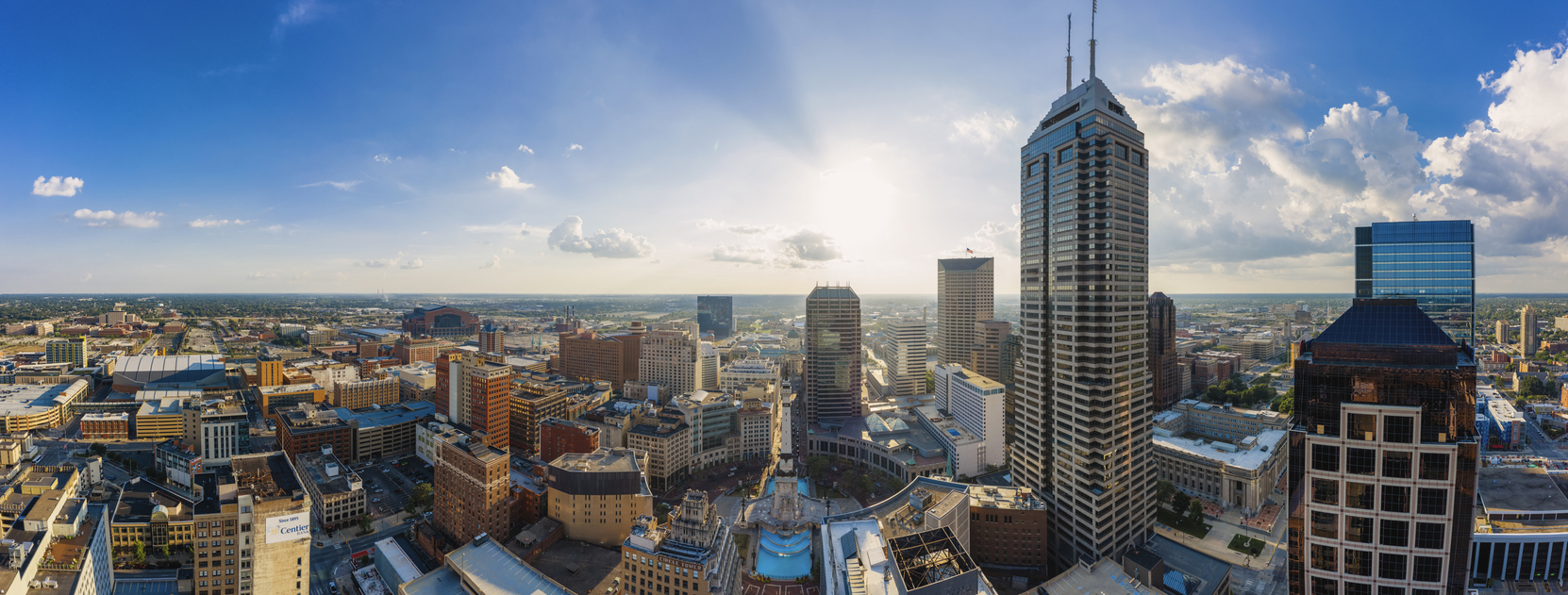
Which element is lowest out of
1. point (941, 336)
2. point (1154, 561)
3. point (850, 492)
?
point (850, 492)

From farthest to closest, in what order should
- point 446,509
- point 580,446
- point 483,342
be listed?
1. point 483,342
2. point 580,446
3. point 446,509

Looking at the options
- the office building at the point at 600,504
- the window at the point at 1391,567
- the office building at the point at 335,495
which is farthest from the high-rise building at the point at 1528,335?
the office building at the point at 335,495

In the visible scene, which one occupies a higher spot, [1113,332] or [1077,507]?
[1113,332]

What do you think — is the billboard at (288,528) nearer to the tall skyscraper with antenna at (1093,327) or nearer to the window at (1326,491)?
the tall skyscraper with antenna at (1093,327)

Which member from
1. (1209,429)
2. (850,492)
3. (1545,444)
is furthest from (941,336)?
(1545,444)

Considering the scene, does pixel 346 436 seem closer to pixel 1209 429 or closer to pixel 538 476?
pixel 538 476

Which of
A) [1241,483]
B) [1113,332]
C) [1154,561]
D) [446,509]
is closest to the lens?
[1154,561]

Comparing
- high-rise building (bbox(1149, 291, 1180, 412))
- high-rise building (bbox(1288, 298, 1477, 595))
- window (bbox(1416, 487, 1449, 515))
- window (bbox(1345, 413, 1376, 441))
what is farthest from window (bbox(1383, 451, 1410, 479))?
high-rise building (bbox(1149, 291, 1180, 412))
